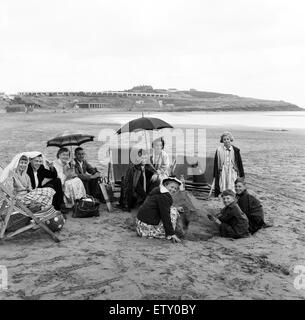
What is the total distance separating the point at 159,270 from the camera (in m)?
4.11

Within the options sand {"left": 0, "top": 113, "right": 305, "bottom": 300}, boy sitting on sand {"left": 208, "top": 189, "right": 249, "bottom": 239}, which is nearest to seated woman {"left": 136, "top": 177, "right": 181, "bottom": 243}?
sand {"left": 0, "top": 113, "right": 305, "bottom": 300}

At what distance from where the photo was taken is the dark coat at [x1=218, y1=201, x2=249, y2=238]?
16.9ft

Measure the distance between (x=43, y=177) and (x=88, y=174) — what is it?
3.48 ft

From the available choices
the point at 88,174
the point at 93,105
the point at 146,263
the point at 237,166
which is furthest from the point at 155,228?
the point at 93,105

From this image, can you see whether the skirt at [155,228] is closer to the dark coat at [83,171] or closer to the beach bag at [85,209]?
the beach bag at [85,209]

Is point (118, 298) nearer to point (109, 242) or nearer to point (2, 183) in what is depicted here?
point (109, 242)

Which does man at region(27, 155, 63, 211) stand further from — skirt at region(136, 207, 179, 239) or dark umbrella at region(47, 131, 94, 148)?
skirt at region(136, 207, 179, 239)

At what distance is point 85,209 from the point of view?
20.3 feet

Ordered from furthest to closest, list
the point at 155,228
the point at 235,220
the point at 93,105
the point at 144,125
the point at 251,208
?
the point at 93,105
the point at 144,125
the point at 251,208
the point at 235,220
the point at 155,228

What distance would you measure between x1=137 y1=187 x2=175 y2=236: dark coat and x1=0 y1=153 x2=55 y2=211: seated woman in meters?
1.52

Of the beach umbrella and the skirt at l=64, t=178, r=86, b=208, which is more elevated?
the beach umbrella

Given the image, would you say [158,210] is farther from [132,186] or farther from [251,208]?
[132,186]

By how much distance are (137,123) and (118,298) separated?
14.1ft

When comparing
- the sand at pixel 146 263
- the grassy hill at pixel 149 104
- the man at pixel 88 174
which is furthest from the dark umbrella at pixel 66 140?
the grassy hill at pixel 149 104
